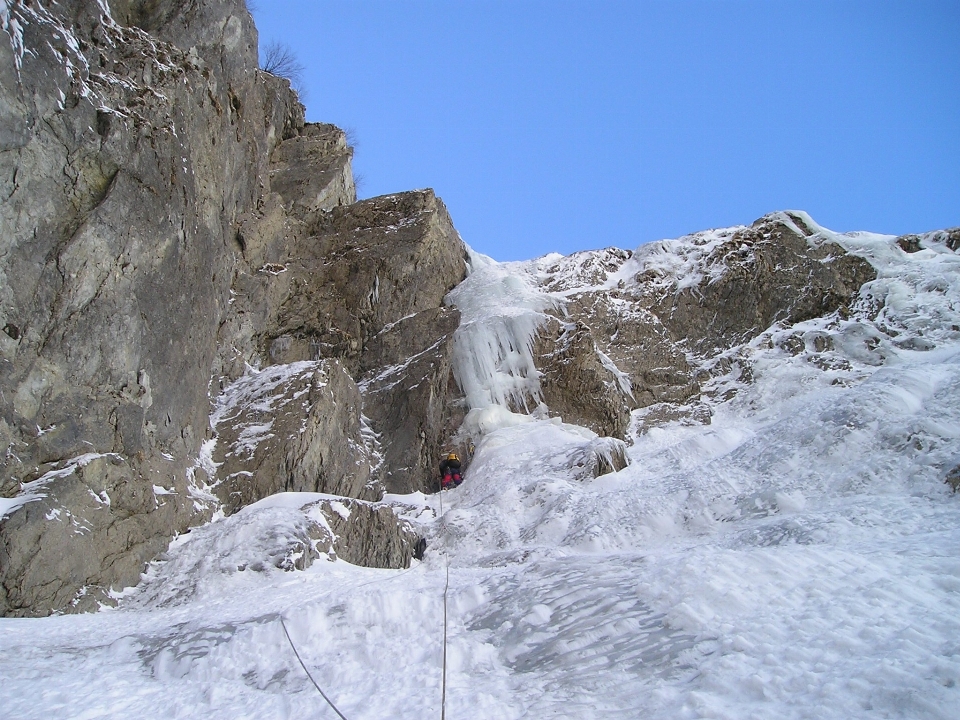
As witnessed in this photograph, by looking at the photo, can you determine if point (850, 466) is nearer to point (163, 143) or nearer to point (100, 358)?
point (100, 358)

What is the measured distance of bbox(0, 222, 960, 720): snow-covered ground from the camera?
463 centimetres

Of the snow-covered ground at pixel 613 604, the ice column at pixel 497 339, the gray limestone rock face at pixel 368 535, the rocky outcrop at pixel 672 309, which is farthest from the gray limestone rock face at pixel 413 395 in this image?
the rocky outcrop at pixel 672 309

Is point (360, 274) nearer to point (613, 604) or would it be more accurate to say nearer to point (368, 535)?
point (368, 535)

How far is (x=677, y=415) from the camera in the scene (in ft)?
54.2

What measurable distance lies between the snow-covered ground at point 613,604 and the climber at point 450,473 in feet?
2.13

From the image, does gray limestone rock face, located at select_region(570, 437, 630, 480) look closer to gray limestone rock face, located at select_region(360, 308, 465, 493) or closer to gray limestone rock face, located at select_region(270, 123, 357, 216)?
gray limestone rock face, located at select_region(360, 308, 465, 493)

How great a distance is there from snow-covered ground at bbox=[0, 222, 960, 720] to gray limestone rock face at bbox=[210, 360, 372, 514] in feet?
2.16

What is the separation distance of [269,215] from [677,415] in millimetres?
10717

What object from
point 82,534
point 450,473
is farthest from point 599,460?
point 82,534

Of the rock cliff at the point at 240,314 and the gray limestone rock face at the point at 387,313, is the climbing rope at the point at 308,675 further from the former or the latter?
the gray limestone rock face at the point at 387,313

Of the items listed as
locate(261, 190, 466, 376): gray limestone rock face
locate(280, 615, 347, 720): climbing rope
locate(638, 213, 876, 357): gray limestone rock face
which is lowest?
locate(280, 615, 347, 720): climbing rope

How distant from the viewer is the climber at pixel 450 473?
46.7ft

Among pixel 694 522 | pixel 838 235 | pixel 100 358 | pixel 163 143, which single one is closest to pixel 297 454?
pixel 100 358

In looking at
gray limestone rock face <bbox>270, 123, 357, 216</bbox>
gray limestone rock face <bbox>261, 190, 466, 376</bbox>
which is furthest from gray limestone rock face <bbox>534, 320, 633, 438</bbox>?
gray limestone rock face <bbox>270, 123, 357, 216</bbox>
